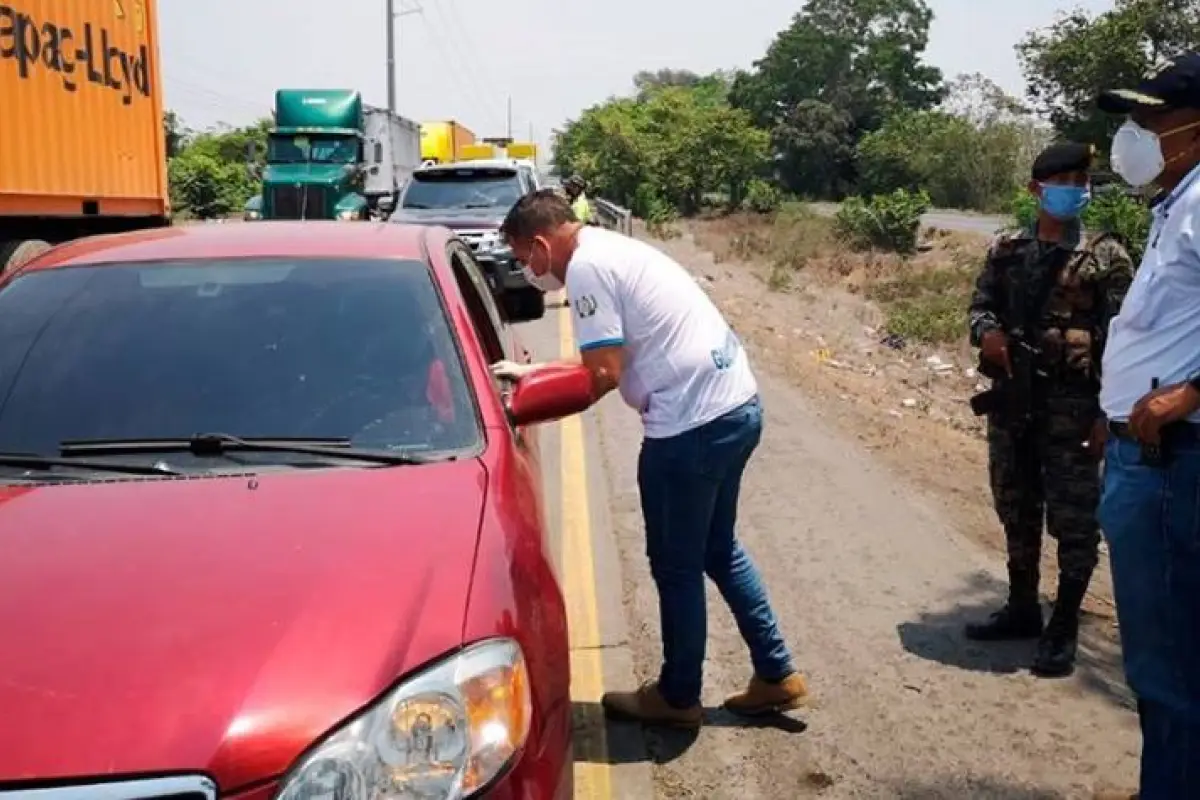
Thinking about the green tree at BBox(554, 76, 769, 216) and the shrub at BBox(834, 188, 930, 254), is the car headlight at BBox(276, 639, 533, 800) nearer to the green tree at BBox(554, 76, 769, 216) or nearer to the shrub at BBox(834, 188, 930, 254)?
the shrub at BBox(834, 188, 930, 254)

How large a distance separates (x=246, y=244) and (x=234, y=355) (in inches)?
24.6

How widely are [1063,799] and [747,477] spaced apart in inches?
151

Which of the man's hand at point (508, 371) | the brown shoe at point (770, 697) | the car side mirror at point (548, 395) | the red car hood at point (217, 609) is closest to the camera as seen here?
the red car hood at point (217, 609)

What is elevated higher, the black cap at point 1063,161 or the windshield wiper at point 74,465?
the black cap at point 1063,161

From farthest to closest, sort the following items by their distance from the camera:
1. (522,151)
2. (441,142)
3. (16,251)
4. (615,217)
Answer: (522,151)
(441,142)
(615,217)
(16,251)

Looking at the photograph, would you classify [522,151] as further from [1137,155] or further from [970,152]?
[1137,155]

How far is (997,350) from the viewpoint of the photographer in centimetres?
462

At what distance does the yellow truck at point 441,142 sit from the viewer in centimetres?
3978

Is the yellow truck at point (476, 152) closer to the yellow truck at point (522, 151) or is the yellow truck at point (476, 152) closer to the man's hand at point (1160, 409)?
the yellow truck at point (522, 151)

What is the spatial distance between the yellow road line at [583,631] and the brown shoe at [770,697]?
0.50 meters

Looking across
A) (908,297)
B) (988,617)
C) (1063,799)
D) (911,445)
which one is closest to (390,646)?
(1063,799)

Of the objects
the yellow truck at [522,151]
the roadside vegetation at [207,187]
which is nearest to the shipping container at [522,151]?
the yellow truck at [522,151]

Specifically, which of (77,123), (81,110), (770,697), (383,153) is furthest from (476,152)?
(770,697)

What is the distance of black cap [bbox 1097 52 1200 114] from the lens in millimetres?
2965
